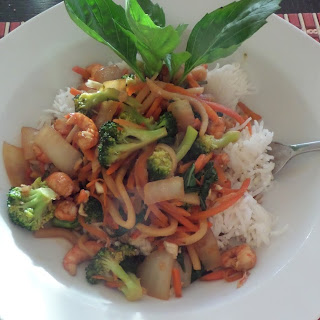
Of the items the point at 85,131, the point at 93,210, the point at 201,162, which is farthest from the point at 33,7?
the point at 201,162

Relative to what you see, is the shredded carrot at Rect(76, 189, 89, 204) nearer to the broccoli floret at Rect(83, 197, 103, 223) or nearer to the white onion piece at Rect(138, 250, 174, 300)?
the broccoli floret at Rect(83, 197, 103, 223)

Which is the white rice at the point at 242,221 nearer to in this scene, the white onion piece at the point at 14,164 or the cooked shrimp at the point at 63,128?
the cooked shrimp at the point at 63,128

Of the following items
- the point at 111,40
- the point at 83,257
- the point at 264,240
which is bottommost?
the point at 264,240

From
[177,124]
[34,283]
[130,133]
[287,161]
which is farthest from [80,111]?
[287,161]

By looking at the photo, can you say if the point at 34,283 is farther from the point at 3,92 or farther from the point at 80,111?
the point at 3,92

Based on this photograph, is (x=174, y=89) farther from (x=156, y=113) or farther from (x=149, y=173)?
(x=149, y=173)

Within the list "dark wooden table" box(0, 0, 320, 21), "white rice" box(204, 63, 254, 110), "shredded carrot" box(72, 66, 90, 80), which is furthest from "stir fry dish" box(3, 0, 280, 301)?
"dark wooden table" box(0, 0, 320, 21)
